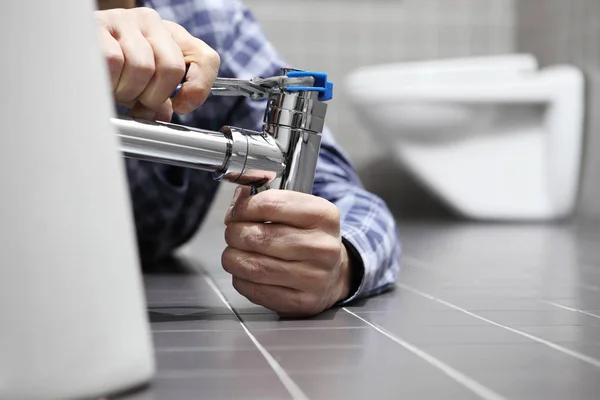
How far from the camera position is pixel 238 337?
0.72 metres

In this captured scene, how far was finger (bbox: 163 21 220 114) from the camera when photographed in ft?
2.25

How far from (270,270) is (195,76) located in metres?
0.18

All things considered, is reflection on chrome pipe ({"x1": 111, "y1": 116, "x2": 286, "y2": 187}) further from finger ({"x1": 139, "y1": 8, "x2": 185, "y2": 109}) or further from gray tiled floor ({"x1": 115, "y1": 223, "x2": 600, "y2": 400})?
gray tiled floor ({"x1": 115, "y1": 223, "x2": 600, "y2": 400})

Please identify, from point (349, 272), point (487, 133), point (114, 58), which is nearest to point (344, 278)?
point (349, 272)

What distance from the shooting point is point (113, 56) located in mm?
627

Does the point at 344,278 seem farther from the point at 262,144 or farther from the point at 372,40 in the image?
the point at 372,40

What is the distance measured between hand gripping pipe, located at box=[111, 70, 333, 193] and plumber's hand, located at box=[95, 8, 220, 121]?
2 centimetres

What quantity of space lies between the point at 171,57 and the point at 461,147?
2.10 metres

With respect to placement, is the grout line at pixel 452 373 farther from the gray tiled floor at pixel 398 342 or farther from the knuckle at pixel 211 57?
the knuckle at pixel 211 57

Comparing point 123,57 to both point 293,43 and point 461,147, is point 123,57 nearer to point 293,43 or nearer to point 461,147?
point 461,147

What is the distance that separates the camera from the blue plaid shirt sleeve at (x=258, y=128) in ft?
2.99

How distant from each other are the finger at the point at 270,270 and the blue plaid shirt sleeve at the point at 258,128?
0.11 m

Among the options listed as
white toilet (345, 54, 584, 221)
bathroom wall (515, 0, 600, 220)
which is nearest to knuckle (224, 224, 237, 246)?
white toilet (345, 54, 584, 221)

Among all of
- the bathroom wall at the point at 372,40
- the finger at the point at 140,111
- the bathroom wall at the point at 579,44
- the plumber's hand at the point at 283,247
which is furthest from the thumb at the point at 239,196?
the bathroom wall at the point at 372,40
